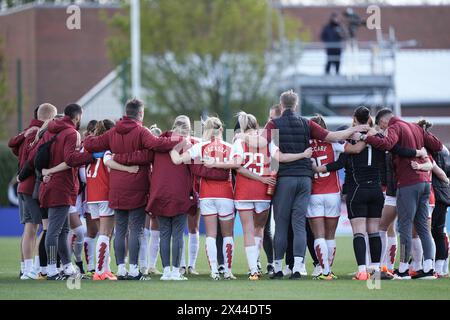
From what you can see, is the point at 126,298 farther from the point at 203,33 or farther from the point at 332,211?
the point at 203,33

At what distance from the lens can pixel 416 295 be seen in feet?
39.0

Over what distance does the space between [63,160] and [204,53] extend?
26.8m

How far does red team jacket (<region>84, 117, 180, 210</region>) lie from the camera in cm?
1366

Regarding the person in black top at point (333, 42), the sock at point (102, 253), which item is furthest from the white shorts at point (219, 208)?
the person in black top at point (333, 42)

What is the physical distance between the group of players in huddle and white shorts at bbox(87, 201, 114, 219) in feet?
0.06

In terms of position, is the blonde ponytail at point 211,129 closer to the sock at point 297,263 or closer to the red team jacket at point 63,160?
the red team jacket at point 63,160

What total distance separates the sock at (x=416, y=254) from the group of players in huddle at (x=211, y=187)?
15 millimetres

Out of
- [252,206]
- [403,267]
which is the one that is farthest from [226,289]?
[403,267]

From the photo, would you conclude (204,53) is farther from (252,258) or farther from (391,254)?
(252,258)

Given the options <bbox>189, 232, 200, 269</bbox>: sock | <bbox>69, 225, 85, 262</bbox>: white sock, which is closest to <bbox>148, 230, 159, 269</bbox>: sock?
<bbox>189, 232, 200, 269</bbox>: sock

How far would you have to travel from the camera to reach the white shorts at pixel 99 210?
1426 cm

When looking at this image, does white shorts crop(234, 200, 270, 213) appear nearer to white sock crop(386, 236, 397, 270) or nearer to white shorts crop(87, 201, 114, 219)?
white shorts crop(87, 201, 114, 219)

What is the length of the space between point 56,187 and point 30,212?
83 cm
